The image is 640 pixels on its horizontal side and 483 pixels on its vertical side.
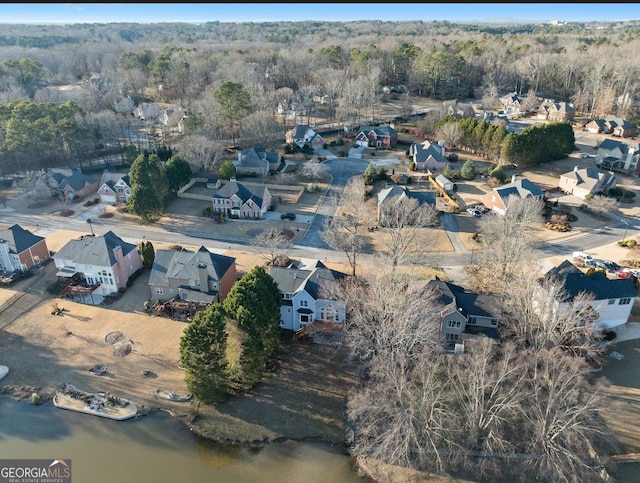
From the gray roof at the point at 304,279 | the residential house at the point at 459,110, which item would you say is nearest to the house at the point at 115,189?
the gray roof at the point at 304,279

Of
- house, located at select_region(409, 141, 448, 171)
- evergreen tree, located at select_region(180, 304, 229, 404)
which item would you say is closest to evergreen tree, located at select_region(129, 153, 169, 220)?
evergreen tree, located at select_region(180, 304, 229, 404)

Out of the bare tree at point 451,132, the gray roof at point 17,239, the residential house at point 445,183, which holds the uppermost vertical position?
the bare tree at point 451,132

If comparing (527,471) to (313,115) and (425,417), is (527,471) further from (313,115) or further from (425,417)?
(313,115)

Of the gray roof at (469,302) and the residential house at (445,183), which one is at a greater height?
the residential house at (445,183)

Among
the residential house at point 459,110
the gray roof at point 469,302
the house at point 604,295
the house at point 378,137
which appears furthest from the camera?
the residential house at point 459,110

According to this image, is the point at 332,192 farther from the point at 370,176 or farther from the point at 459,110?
the point at 459,110

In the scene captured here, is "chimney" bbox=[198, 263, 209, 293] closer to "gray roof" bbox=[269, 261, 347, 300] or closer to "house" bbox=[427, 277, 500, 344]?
"gray roof" bbox=[269, 261, 347, 300]

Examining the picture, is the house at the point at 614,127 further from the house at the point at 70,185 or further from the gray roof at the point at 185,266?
the house at the point at 70,185
